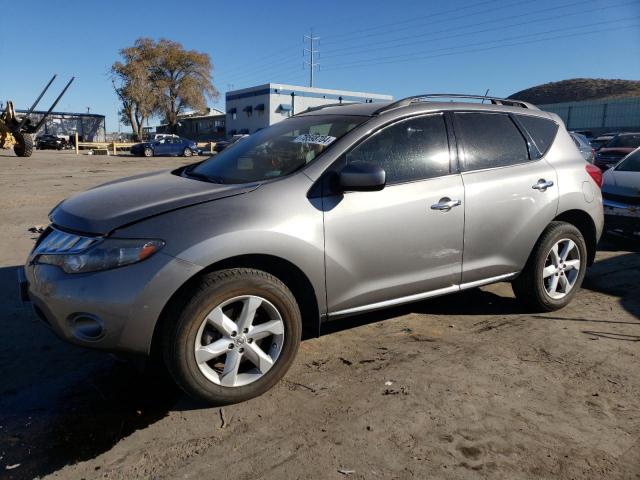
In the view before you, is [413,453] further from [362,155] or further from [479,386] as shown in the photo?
[362,155]

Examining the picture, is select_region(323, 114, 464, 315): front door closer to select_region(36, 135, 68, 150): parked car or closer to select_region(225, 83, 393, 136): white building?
select_region(36, 135, 68, 150): parked car

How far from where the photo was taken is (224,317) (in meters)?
2.85

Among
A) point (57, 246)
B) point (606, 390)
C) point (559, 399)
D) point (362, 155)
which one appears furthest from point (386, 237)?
point (57, 246)

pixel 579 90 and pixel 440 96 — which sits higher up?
pixel 579 90

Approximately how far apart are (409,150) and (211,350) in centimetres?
191

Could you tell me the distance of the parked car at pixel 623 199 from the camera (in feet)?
22.6

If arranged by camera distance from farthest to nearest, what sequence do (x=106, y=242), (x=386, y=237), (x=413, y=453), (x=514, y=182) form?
(x=514, y=182), (x=386, y=237), (x=106, y=242), (x=413, y=453)

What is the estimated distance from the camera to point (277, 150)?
12.3 feet

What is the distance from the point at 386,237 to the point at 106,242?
1.68 metres

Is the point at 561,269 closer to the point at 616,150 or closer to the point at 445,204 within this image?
the point at 445,204

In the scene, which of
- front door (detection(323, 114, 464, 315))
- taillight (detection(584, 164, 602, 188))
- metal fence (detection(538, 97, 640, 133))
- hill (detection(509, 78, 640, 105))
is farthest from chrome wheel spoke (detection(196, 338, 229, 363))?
hill (detection(509, 78, 640, 105))

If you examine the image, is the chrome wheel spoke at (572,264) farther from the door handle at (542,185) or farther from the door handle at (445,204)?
the door handle at (445,204)

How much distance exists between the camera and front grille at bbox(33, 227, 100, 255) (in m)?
2.75

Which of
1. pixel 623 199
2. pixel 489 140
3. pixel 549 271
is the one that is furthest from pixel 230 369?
pixel 623 199
